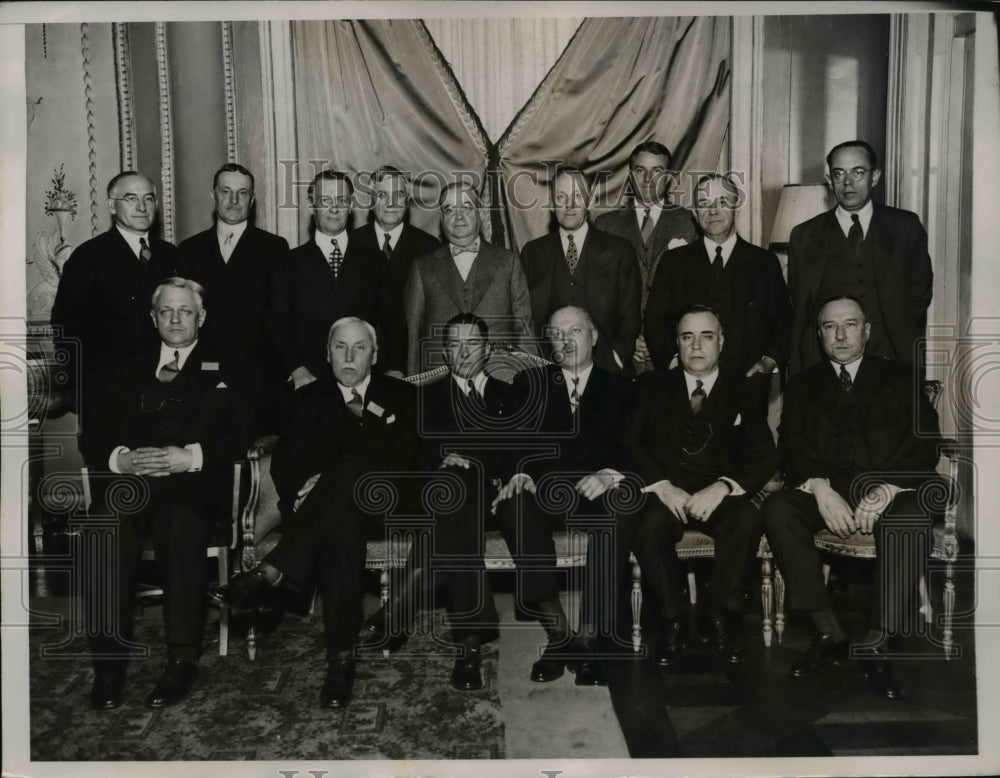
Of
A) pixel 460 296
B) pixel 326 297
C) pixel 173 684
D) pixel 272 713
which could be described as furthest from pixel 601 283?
pixel 173 684

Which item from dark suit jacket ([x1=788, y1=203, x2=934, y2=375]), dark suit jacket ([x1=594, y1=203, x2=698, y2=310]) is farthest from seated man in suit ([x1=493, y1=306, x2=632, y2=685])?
dark suit jacket ([x1=788, y1=203, x2=934, y2=375])

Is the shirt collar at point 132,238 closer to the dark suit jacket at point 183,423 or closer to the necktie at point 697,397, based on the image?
the dark suit jacket at point 183,423

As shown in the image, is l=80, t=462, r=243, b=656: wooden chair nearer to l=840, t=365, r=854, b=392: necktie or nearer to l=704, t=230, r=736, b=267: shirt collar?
l=704, t=230, r=736, b=267: shirt collar

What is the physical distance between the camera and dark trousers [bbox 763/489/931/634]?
12.9 ft

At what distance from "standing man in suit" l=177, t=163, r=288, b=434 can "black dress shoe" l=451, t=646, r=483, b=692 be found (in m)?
1.21

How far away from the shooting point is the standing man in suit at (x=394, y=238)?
4195 millimetres

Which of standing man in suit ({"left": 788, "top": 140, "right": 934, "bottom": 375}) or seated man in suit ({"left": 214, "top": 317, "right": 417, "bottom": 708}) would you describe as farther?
standing man in suit ({"left": 788, "top": 140, "right": 934, "bottom": 375})

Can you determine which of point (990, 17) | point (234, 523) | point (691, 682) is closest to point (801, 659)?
point (691, 682)

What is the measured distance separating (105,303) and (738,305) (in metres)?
2.63

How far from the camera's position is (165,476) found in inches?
157

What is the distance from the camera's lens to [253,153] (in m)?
4.19

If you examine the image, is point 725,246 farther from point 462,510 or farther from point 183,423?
point 183,423

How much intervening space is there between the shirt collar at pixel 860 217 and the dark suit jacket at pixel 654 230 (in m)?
0.59

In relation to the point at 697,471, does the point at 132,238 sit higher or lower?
higher
